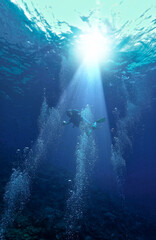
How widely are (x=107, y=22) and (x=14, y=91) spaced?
1035 centimetres

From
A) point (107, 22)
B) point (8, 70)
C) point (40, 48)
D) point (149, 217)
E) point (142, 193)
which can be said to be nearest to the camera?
point (107, 22)

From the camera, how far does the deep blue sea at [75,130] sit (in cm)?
775

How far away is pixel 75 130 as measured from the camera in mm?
22578

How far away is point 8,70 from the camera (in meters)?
11.9

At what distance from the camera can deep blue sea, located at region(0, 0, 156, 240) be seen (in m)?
7.75

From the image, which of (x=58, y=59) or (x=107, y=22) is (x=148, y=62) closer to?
(x=107, y=22)

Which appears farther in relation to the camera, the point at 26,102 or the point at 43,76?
the point at 26,102

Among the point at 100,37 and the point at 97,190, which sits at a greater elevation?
the point at 100,37

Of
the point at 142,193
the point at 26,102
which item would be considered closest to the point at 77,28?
the point at 26,102

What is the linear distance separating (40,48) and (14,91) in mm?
6091

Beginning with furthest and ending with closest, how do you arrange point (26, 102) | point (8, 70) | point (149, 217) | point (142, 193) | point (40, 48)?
point (26, 102)
point (142, 193)
point (8, 70)
point (40, 48)
point (149, 217)

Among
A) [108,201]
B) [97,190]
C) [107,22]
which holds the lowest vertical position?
[108,201]

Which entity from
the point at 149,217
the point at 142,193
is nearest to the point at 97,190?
the point at 149,217

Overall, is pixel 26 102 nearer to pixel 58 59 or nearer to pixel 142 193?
pixel 58 59
